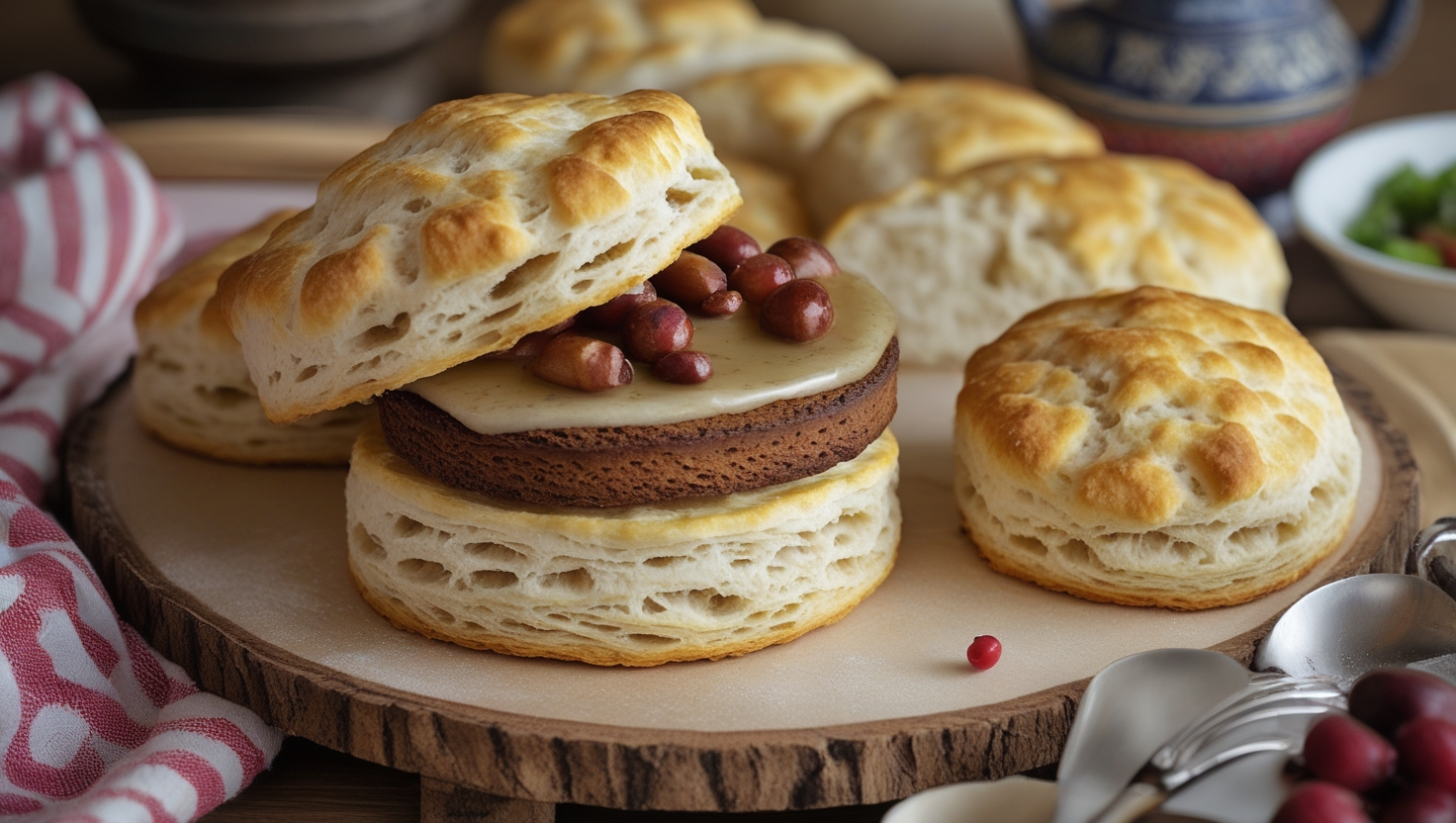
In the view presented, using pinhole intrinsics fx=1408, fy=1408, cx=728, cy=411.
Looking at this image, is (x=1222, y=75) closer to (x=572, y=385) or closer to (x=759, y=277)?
(x=759, y=277)

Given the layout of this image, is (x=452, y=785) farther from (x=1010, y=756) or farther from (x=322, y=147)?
(x=322, y=147)

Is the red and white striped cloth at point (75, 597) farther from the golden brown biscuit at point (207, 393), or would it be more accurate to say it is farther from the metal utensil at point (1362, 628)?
Answer: the metal utensil at point (1362, 628)

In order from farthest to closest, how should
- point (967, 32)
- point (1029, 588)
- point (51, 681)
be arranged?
1. point (967, 32)
2. point (1029, 588)
3. point (51, 681)

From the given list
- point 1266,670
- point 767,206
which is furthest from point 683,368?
point 767,206

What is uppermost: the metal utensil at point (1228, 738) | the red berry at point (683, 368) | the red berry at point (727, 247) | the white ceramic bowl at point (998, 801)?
the red berry at point (683, 368)

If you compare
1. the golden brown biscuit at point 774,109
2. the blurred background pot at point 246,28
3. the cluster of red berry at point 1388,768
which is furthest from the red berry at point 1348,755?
the blurred background pot at point 246,28

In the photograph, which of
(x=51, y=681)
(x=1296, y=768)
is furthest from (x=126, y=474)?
(x=1296, y=768)
